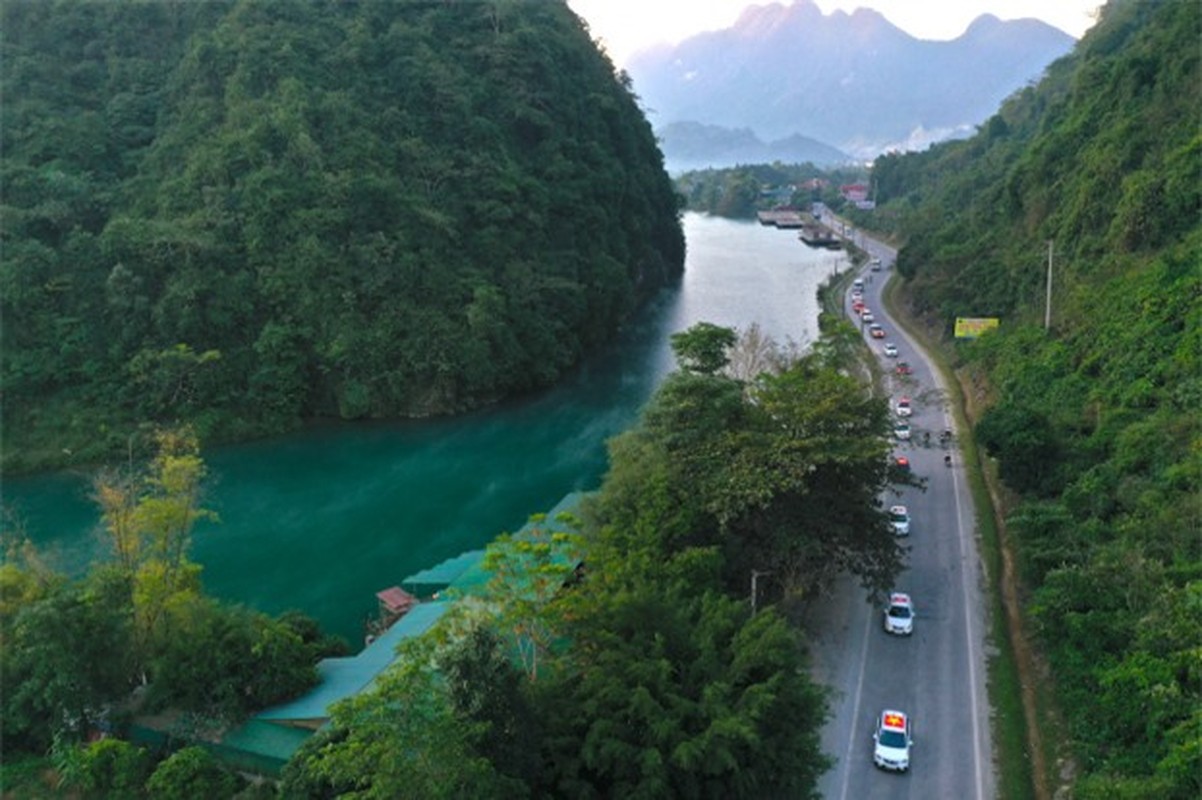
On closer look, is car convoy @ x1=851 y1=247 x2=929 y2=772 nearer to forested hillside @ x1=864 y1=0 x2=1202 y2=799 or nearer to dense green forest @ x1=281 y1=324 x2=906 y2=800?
dense green forest @ x1=281 y1=324 x2=906 y2=800

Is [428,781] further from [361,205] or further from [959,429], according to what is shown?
[361,205]

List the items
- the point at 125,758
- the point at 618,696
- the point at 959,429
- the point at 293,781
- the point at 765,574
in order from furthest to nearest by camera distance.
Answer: the point at 959,429 < the point at 765,574 < the point at 125,758 < the point at 293,781 < the point at 618,696

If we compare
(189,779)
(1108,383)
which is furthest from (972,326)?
(189,779)

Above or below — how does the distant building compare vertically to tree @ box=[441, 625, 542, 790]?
above

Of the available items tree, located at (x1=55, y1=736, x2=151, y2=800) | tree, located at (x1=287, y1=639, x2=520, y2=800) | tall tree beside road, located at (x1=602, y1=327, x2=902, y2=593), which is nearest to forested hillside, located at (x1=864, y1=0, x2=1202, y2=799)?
tall tree beside road, located at (x1=602, y1=327, x2=902, y2=593)

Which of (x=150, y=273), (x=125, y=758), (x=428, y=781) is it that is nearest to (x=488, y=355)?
(x=150, y=273)

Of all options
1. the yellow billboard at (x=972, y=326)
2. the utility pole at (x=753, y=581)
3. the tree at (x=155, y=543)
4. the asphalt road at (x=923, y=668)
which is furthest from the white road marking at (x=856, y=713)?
the yellow billboard at (x=972, y=326)
